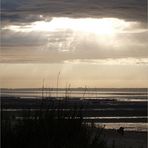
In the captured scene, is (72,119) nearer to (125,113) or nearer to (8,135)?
(8,135)

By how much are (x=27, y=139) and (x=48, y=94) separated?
6.21 feet

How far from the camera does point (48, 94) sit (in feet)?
34.1

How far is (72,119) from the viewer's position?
31.3 ft

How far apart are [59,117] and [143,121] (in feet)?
60.5

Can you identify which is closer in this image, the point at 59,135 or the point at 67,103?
the point at 59,135

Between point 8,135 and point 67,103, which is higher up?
point 67,103

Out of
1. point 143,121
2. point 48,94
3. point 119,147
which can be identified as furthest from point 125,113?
point 48,94

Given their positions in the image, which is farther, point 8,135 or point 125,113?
point 125,113

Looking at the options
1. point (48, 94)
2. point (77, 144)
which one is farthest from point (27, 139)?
point (48, 94)

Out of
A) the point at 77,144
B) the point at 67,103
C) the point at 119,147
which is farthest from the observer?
the point at 119,147

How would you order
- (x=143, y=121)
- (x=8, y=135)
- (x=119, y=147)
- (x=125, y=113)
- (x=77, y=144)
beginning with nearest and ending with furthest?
(x=8, y=135), (x=77, y=144), (x=119, y=147), (x=143, y=121), (x=125, y=113)

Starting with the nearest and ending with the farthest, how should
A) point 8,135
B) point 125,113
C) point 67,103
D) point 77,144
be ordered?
point 8,135, point 77,144, point 67,103, point 125,113

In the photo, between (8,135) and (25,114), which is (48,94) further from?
(8,135)

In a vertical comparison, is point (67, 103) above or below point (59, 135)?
above
